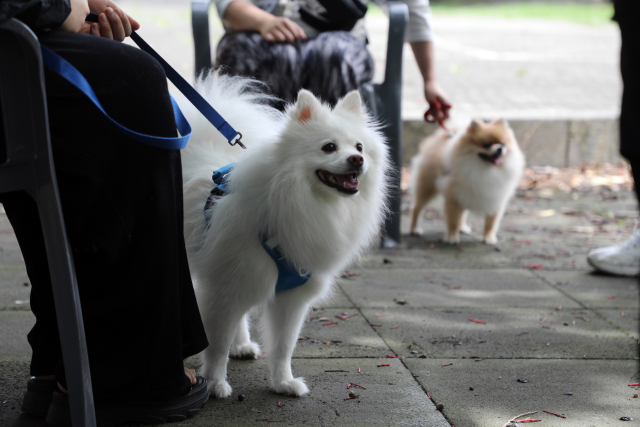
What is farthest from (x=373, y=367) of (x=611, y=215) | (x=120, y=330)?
(x=611, y=215)

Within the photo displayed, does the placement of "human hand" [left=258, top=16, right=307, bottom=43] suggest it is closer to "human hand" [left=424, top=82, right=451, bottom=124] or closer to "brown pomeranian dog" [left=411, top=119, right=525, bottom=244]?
"human hand" [left=424, top=82, right=451, bottom=124]

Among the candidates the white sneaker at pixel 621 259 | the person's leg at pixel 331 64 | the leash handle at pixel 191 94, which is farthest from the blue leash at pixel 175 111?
the white sneaker at pixel 621 259

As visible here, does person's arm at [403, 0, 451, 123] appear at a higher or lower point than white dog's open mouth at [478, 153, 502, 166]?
higher

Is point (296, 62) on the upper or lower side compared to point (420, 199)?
upper

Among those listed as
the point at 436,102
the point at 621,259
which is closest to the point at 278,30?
the point at 436,102

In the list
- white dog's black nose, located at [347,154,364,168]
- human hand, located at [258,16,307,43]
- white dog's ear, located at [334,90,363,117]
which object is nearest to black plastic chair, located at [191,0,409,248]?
human hand, located at [258,16,307,43]

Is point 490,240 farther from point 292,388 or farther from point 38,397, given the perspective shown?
point 38,397

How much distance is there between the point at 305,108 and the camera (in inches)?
79.8

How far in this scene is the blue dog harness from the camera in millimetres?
1994

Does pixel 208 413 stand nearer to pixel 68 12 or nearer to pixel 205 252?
pixel 205 252

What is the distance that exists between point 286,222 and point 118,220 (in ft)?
1.75

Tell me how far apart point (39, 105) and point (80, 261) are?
46cm

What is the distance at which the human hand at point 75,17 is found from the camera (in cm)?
162

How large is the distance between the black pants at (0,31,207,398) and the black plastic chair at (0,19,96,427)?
0.16 meters
